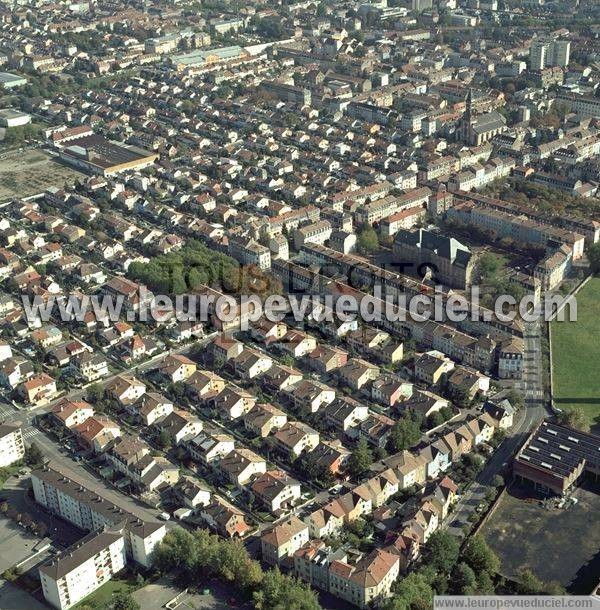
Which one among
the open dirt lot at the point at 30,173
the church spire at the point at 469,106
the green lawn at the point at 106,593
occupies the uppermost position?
the church spire at the point at 469,106

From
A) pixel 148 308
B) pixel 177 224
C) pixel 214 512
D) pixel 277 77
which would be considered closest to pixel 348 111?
pixel 277 77

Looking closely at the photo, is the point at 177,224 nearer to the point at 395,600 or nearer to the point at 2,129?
the point at 2,129

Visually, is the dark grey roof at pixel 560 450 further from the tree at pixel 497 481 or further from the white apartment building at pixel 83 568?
the white apartment building at pixel 83 568

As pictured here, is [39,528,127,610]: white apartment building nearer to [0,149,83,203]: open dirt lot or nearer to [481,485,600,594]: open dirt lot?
[481,485,600,594]: open dirt lot

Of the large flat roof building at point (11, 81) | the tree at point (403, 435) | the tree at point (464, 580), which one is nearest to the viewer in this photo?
the tree at point (464, 580)

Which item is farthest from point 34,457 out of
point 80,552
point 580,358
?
point 580,358

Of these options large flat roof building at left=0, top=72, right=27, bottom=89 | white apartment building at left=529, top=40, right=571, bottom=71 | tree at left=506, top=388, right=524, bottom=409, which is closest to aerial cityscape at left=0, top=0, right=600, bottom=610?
tree at left=506, top=388, right=524, bottom=409

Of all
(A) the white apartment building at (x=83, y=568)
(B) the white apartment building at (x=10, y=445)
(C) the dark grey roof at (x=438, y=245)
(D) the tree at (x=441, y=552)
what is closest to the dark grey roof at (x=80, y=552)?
(A) the white apartment building at (x=83, y=568)
